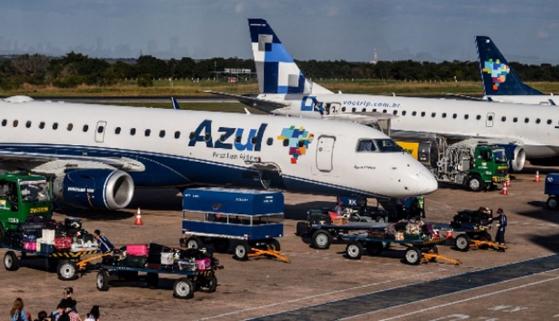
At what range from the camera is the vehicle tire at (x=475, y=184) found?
55.0 meters

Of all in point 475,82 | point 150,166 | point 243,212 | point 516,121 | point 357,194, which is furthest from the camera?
point 475,82

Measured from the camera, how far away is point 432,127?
64875mm

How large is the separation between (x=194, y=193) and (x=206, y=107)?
238 ft

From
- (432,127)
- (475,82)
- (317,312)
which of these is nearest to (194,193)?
(317,312)

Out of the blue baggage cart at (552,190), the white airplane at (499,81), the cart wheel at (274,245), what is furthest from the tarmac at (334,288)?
the white airplane at (499,81)

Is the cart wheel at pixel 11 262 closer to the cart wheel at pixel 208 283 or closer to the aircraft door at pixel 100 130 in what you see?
the cart wheel at pixel 208 283

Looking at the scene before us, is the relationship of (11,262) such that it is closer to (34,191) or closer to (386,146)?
(34,191)

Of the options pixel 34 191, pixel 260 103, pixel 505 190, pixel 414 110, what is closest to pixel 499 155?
pixel 505 190

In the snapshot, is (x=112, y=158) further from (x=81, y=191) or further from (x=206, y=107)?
(x=206, y=107)

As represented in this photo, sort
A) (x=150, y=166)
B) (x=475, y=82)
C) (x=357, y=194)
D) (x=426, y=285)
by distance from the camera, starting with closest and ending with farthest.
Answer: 1. (x=426, y=285)
2. (x=357, y=194)
3. (x=150, y=166)
4. (x=475, y=82)

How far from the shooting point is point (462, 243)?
37.0 meters

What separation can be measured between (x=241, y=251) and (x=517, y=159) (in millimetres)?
28835

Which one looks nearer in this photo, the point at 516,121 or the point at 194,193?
the point at 194,193

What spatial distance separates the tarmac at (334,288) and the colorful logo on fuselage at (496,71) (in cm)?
4194
